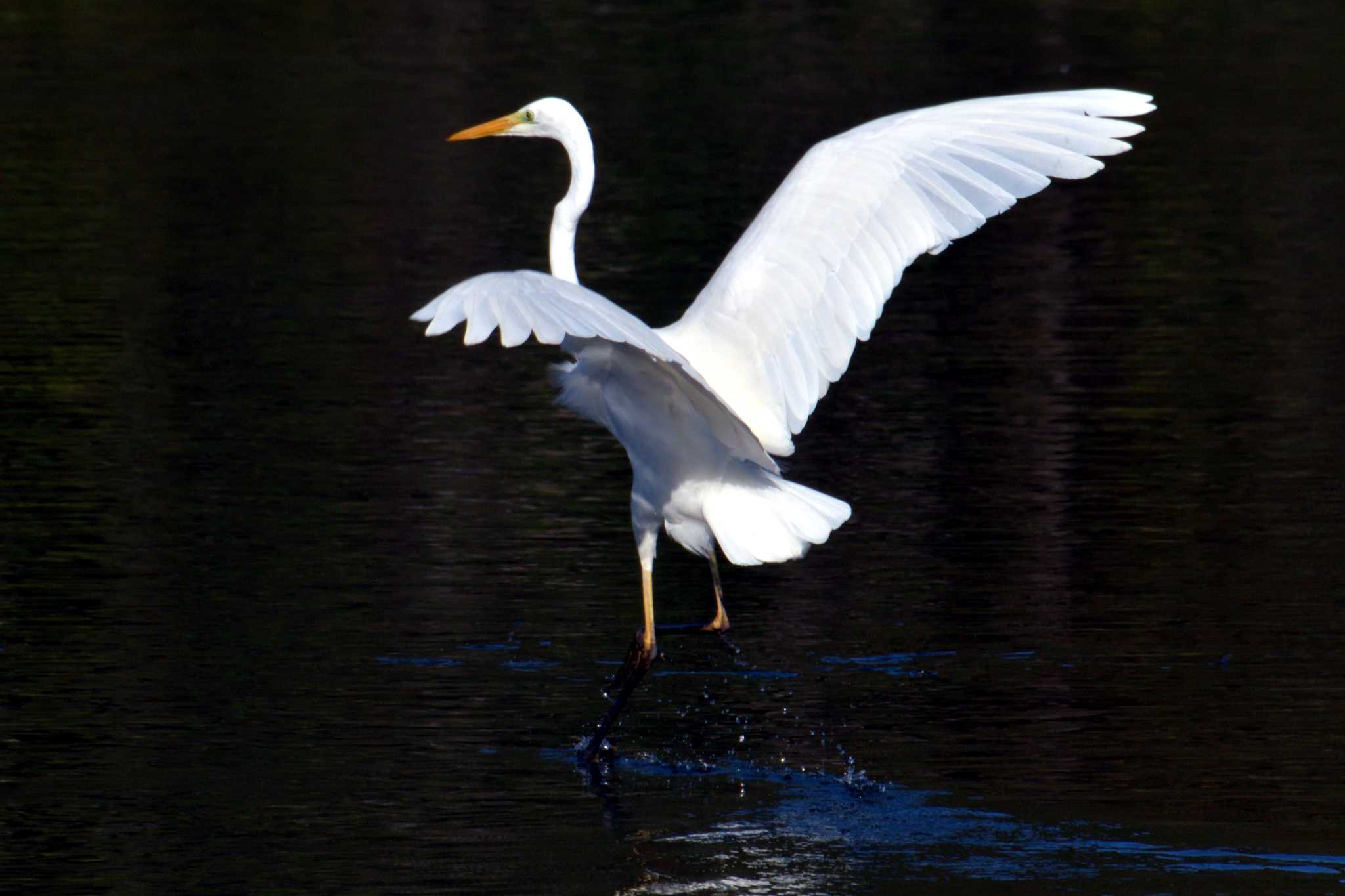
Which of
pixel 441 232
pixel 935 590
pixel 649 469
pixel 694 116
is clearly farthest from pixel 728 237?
pixel 649 469

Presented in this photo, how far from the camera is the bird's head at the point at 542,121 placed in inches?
332

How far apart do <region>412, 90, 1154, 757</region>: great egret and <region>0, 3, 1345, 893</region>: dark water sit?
0.72 meters

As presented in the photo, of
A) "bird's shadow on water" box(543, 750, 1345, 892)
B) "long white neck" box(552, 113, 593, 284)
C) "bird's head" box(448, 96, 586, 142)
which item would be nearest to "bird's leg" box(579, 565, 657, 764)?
"bird's shadow on water" box(543, 750, 1345, 892)

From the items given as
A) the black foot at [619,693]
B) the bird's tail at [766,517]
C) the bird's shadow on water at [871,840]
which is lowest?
the bird's shadow on water at [871,840]

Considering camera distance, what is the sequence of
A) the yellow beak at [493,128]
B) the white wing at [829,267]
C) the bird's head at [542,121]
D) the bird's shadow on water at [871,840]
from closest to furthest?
the bird's shadow on water at [871,840] < the white wing at [829,267] < the bird's head at [542,121] < the yellow beak at [493,128]

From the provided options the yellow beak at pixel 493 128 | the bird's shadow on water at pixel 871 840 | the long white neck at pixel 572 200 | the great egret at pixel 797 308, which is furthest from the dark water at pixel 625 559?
the yellow beak at pixel 493 128

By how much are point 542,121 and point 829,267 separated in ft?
5.51

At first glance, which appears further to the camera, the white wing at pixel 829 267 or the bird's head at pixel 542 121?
the bird's head at pixel 542 121

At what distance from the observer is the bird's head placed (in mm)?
8422

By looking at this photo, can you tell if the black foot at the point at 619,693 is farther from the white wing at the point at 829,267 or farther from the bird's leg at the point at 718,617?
the white wing at the point at 829,267

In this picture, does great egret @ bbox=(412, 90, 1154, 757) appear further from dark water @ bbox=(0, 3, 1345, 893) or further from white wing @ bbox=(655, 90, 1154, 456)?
dark water @ bbox=(0, 3, 1345, 893)

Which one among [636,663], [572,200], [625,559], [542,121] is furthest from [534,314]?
[625,559]

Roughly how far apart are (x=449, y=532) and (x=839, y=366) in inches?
106

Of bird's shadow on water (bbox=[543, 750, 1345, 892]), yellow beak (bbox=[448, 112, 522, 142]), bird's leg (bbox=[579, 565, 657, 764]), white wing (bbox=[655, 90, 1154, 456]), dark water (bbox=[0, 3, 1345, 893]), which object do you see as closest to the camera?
bird's shadow on water (bbox=[543, 750, 1345, 892])
